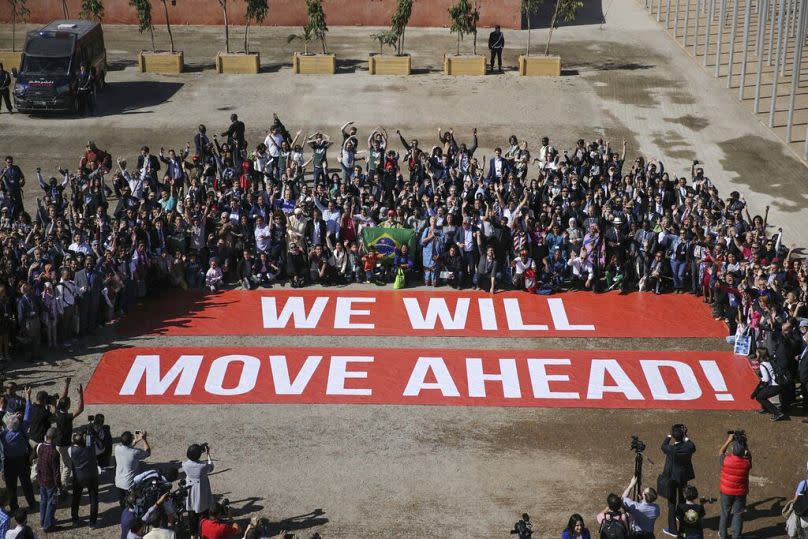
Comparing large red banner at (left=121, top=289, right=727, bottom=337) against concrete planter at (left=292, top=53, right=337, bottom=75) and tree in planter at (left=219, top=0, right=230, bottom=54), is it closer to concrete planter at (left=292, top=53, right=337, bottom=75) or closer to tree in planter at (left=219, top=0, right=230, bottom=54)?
concrete planter at (left=292, top=53, right=337, bottom=75)

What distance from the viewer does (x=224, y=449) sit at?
18.7 m

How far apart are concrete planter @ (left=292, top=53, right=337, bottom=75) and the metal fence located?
43.2 feet

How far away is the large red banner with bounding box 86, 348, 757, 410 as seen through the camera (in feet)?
67.1

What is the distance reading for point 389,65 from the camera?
40625 mm

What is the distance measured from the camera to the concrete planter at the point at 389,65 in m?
40.6

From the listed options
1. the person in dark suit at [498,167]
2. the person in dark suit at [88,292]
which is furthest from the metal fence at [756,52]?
the person in dark suit at [88,292]

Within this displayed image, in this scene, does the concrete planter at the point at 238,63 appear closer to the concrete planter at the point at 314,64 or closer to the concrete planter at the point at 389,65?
the concrete planter at the point at 314,64

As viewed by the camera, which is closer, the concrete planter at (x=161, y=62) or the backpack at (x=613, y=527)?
the backpack at (x=613, y=527)

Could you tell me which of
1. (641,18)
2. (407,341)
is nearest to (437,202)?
(407,341)

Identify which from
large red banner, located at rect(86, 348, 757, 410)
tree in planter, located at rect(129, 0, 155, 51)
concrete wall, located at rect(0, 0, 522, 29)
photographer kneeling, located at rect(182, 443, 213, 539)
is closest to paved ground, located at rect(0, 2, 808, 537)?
large red banner, located at rect(86, 348, 757, 410)

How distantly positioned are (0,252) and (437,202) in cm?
917

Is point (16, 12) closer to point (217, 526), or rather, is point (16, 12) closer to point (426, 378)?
point (426, 378)

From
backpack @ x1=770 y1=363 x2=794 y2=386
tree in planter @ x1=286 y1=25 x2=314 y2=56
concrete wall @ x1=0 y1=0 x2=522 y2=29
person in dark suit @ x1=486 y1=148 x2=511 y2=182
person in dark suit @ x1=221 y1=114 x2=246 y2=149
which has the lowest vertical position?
backpack @ x1=770 y1=363 x2=794 y2=386

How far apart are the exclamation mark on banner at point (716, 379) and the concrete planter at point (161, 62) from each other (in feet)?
81.2
